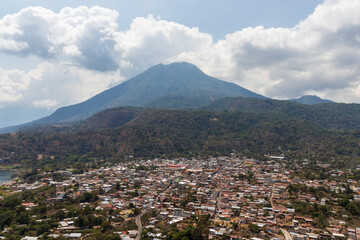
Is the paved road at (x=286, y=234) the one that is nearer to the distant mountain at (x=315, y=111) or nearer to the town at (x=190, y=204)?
the town at (x=190, y=204)

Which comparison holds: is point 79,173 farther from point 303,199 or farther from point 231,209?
point 303,199

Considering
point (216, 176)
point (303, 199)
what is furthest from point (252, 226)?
point (216, 176)

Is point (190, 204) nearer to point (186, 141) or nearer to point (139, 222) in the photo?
point (139, 222)

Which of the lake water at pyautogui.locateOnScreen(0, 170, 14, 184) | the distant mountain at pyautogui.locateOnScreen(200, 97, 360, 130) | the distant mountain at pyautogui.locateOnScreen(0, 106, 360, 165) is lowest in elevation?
the lake water at pyautogui.locateOnScreen(0, 170, 14, 184)

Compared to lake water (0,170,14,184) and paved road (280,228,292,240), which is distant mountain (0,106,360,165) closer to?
lake water (0,170,14,184)

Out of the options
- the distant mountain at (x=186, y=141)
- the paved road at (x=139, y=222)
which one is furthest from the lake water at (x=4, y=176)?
the paved road at (x=139, y=222)

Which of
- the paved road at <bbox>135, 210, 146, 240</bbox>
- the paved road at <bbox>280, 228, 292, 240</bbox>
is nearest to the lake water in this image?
the paved road at <bbox>135, 210, 146, 240</bbox>

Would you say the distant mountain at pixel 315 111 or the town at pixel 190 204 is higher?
the distant mountain at pixel 315 111

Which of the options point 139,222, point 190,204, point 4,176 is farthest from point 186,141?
point 139,222
